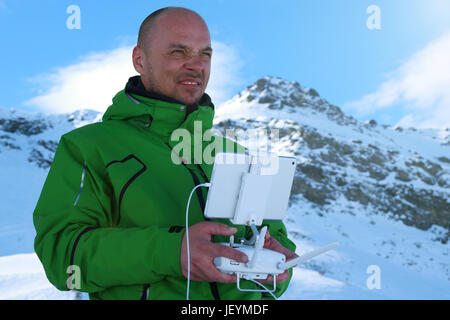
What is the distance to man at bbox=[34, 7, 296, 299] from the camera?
149cm

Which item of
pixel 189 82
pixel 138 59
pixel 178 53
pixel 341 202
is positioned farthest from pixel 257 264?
pixel 341 202

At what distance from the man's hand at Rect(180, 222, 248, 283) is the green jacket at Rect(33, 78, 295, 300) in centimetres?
6

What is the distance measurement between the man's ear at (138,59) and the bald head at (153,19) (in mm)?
45

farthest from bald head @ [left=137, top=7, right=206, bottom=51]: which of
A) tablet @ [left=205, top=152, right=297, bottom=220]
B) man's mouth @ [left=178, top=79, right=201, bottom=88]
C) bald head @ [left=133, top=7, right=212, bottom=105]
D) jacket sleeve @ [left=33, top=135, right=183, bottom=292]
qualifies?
tablet @ [left=205, top=152, right=297, bottom=220]

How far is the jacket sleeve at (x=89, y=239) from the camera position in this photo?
1.49m

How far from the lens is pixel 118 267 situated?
1.51 m

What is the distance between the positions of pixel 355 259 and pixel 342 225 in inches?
230

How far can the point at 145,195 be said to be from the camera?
1.71 metres

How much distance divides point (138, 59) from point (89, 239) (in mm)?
1235

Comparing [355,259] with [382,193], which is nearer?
[355,259]

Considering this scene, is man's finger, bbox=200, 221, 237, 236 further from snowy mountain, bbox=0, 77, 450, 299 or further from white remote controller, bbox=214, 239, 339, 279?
snowy mountain, bbox=0, 77, 450, 299

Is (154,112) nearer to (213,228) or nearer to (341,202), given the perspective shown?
(213,228)
